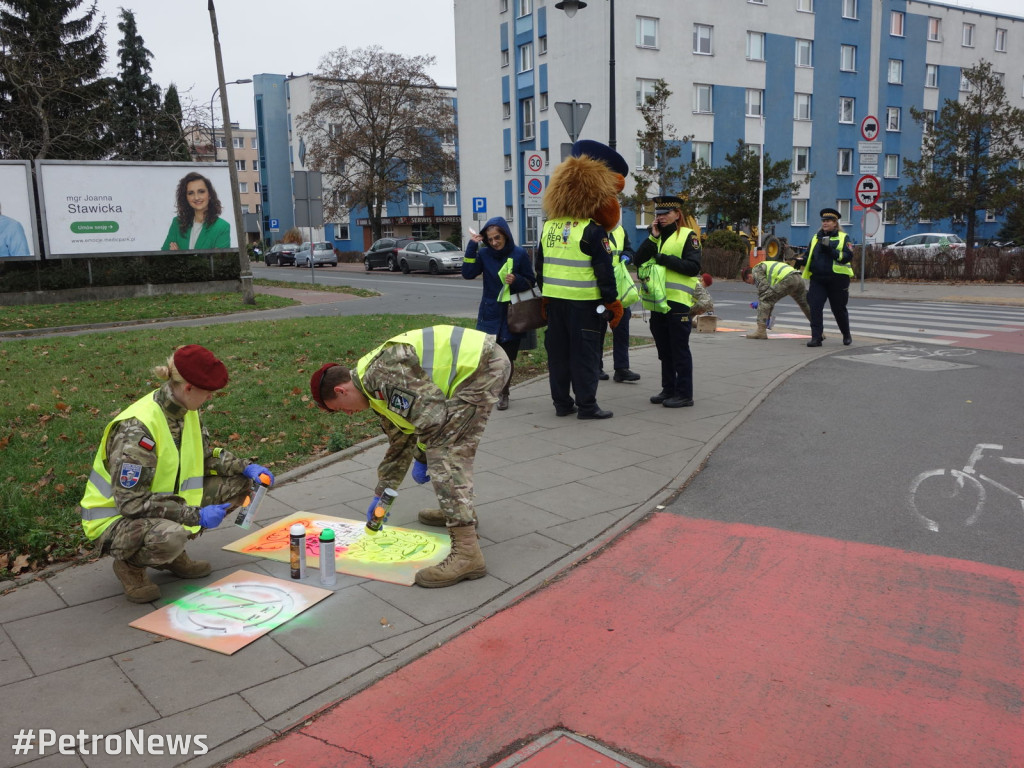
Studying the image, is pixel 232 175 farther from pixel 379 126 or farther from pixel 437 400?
pixel 379 126

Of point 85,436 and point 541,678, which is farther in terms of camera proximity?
point 85,436

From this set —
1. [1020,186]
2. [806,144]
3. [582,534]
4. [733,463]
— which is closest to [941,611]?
[582,534]

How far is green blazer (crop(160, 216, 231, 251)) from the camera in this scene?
80.4 ft

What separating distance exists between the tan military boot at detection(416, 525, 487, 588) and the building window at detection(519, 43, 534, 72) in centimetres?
4266

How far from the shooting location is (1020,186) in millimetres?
31953

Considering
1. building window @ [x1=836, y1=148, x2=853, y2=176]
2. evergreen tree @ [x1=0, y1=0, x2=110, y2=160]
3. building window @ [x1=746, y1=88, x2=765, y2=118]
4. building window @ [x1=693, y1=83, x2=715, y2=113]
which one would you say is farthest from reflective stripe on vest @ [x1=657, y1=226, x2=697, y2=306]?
building window @ [x1=836, y1=148, x2=853, y2=176]

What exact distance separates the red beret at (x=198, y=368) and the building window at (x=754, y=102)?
42.4 m

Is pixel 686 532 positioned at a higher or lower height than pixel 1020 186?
lower

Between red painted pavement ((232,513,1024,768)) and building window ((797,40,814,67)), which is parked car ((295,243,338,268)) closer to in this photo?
building window ((797,40,814,67))

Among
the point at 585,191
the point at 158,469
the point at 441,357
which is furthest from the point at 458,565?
the point at 585,191

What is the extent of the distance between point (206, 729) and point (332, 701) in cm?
46

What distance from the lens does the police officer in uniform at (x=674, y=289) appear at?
7.93 m

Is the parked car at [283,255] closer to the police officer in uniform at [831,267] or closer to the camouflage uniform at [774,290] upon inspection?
the camouflage uniform at [774,290]

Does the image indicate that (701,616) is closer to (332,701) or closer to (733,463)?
(332,701)
